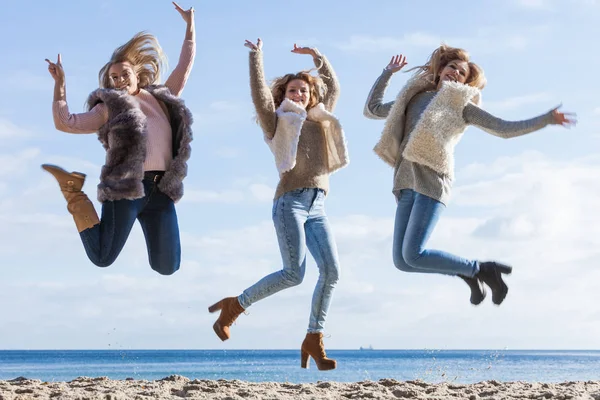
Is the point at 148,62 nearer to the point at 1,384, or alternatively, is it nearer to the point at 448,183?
the point at 448,183

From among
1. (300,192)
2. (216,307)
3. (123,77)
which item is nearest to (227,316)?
(216,307)

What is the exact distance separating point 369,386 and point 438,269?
2037mm

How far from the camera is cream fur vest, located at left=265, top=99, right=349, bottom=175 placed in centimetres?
624

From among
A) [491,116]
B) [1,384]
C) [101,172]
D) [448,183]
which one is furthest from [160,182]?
[1,384]

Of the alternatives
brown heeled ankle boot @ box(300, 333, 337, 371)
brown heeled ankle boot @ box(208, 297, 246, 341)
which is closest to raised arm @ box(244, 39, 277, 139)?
brown heeled ankle boot @ box(208, 297, 246, 341)

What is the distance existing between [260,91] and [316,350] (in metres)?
2.07

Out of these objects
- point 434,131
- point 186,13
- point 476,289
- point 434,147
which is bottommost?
point 476,289

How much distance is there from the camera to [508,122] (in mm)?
6195

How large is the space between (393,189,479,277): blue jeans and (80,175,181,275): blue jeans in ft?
5.87

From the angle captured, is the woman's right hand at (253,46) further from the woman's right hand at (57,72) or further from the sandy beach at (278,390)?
the sandy beach at (278,390)

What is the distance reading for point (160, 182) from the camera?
247 inches

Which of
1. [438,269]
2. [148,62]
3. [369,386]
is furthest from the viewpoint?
[369,386]

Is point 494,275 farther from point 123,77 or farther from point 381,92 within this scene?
point 123,77

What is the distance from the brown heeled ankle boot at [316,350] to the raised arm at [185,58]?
2.28 m
